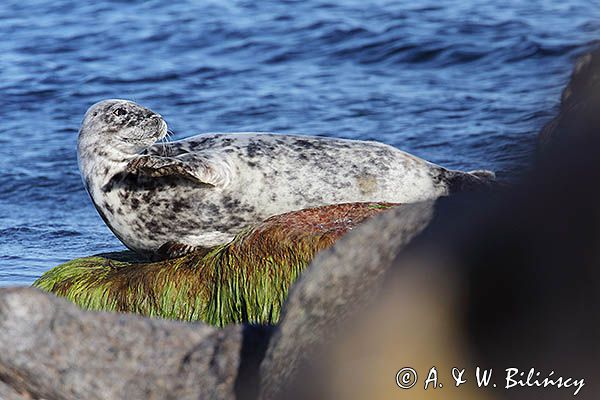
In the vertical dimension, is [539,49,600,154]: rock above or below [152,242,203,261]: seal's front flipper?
above

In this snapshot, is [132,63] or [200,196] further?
[132,63]

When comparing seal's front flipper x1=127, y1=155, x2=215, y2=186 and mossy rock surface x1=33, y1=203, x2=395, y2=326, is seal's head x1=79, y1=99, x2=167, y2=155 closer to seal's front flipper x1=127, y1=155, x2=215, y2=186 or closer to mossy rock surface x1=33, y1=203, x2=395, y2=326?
seal's front flipper x1=127, y1=155, x2=215, y2=186

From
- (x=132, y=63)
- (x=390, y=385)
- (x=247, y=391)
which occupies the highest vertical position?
(x=390, y=385)

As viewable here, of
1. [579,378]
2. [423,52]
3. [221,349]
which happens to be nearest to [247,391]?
[221,349]

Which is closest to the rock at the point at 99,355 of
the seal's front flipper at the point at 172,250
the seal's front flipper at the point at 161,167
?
the seal's front flipper at the point at 172,250

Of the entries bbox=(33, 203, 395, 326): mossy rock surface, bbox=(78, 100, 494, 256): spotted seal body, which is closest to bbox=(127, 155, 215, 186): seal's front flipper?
bbox=(78, 100, 494, 256): spotted seal body

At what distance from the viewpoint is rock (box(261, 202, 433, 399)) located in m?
2.86

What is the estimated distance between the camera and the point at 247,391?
3.08 m

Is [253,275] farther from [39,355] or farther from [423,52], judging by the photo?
[423,52]

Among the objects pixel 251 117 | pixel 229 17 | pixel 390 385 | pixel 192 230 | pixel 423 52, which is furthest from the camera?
pixel 229 17

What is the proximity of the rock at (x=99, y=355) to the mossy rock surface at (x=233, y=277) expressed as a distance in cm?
247

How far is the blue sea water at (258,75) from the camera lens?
11180 mm

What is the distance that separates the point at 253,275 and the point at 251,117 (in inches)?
275

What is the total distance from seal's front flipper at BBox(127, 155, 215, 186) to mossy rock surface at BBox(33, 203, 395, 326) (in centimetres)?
49
